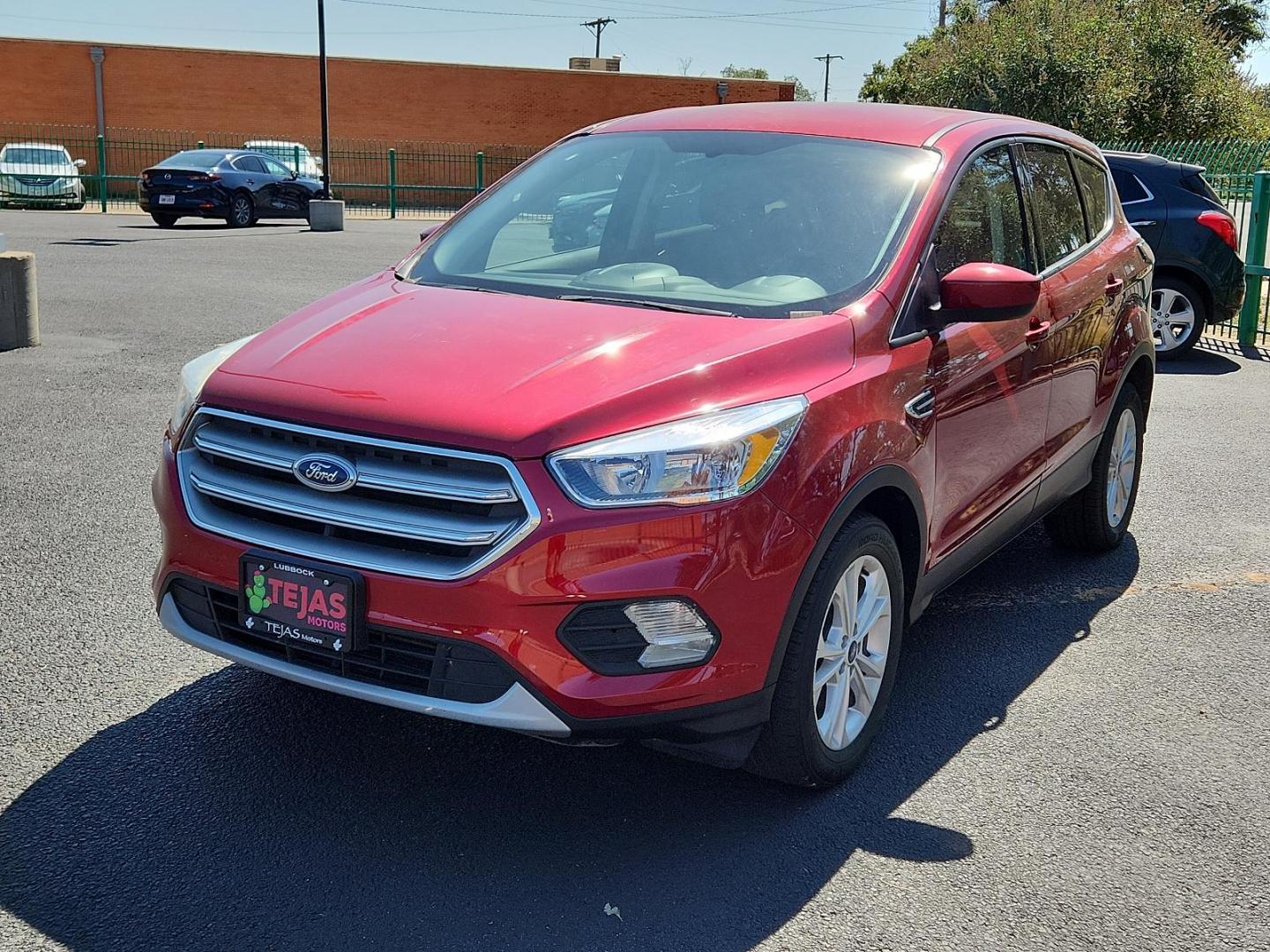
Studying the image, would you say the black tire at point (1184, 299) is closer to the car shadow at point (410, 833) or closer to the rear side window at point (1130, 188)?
the rear side window at point (1130, 188)

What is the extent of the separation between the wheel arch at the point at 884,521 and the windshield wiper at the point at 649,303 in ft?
2.01

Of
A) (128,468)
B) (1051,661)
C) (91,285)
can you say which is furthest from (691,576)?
(91,285)

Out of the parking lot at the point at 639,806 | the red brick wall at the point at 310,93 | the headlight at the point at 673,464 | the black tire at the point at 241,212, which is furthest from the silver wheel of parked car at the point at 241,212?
the headlight at the point at 673,464

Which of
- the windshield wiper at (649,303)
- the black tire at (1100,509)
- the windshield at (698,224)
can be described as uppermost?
→ the windshield at (698,224)

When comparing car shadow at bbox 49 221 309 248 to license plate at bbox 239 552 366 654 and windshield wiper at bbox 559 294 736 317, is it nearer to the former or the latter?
windshield wiper at bbox 559 294 736 317

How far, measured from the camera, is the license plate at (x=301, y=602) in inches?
120

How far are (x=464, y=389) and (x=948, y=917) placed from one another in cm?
165

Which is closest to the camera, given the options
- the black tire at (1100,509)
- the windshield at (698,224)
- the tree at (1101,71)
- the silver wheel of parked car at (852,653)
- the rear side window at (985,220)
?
the silver wheel of parked car at (852,653)

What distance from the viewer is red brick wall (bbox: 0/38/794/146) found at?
41.6 metres

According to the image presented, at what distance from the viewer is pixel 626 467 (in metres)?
2.99

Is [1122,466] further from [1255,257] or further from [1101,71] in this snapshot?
[1101,71]

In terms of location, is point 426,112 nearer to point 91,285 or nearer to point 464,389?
point 91,285

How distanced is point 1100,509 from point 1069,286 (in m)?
1.19

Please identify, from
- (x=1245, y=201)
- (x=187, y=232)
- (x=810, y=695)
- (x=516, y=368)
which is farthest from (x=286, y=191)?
(x=810, y=695)
